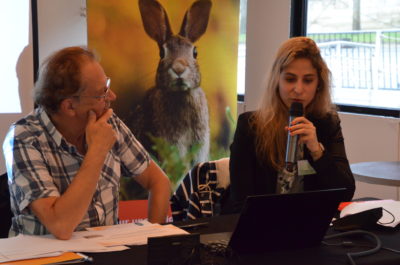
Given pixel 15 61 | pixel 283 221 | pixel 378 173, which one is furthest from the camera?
pixel 15 61

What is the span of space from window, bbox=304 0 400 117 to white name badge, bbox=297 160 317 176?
2.66m

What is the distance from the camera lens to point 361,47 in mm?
4852

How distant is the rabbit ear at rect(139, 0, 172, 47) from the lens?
12.1 feet

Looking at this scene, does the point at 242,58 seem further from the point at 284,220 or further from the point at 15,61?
the point at 284,220

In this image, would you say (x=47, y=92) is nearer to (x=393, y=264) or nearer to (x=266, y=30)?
(x=393, y=264)

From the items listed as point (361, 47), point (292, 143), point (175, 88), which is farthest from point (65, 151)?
point (361, 47)

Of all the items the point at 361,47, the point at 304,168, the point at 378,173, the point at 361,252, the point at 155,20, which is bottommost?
the point at 378,173

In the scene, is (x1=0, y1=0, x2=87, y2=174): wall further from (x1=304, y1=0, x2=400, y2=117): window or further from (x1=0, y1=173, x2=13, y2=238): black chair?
(x1=0, y1=173, x2=13, y2=238): black chair

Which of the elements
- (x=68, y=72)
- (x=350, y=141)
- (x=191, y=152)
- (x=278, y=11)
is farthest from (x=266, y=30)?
(x=68, y=72)

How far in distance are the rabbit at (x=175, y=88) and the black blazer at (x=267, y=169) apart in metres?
1.58

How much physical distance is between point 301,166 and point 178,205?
1.83 ft

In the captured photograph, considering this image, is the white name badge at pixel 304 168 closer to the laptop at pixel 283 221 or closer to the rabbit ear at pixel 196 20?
the laptop at pixel 283 221

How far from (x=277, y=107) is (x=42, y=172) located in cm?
98

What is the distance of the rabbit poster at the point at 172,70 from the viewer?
3600mm
